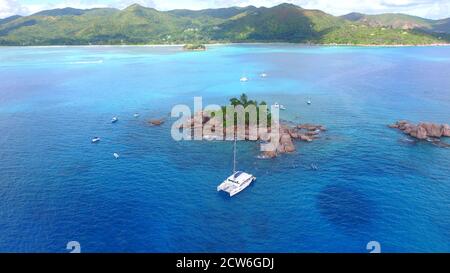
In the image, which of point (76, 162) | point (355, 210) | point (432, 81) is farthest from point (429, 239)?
point (432, 81)

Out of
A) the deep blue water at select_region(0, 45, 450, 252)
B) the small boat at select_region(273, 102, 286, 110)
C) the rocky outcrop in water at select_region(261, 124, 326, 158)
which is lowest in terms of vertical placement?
the deep blue water at select_region(0, 45, 450, 252)

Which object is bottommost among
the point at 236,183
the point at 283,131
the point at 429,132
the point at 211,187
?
the point at 211,187

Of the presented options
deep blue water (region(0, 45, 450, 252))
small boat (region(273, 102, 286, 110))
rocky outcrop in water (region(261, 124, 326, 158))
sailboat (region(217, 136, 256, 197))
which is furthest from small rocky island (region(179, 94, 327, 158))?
small boat (region(273, 102, 286, 110))

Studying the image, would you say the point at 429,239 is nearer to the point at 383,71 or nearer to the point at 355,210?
the point at 355,210

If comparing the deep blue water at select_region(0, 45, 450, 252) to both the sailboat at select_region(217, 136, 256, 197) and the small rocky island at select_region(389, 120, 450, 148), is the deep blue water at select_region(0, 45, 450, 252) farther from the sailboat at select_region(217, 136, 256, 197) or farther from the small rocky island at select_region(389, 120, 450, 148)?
the small rocky island at select_region(389, 120, 450, 148)

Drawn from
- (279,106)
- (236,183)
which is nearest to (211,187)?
(236,183)

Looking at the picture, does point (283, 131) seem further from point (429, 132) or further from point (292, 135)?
point (429, 132)

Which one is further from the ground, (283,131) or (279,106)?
(279,106)

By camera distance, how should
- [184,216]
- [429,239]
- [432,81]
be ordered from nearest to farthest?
[429,239] → [184,216] → [432,81]
